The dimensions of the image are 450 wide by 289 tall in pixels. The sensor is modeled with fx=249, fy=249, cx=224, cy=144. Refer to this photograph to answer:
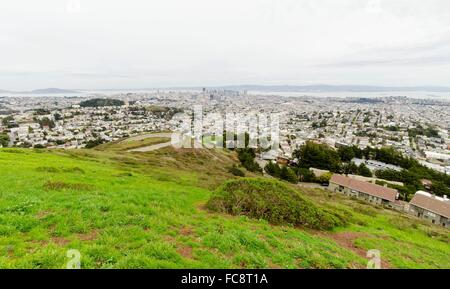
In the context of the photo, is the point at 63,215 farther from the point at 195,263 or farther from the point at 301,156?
the point at 301,156

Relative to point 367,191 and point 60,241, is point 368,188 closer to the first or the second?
point 367,191

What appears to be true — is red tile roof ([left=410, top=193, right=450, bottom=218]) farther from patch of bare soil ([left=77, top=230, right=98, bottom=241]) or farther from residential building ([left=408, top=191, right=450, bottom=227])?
patch of bare soil ([left=77, top=230, right=98, bottom=241])

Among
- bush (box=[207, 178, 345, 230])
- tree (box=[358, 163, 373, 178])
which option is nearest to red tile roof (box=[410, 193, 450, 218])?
tree (box=[358, 163, 373, 178])

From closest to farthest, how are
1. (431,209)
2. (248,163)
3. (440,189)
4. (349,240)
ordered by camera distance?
1. (349,240)
2. (431,209)
3. (440,189)
4. (248,163)

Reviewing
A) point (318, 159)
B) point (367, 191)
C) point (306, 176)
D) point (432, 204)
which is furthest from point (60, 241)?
point (318, 159)

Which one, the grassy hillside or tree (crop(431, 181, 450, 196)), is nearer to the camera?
the grassy hillside
